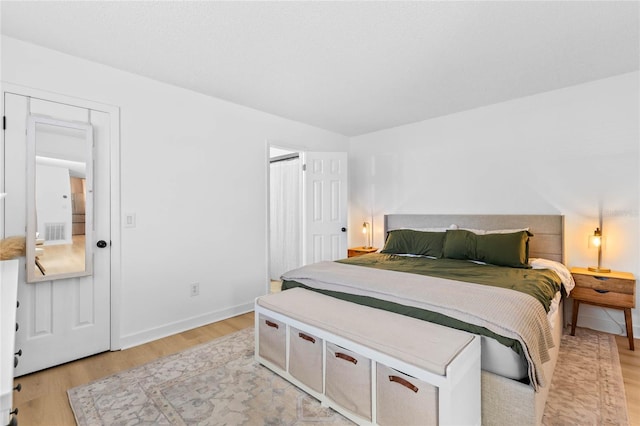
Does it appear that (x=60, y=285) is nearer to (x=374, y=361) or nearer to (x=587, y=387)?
(x=374, y=361)

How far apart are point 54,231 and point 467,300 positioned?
9.91ft

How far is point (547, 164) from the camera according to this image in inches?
127

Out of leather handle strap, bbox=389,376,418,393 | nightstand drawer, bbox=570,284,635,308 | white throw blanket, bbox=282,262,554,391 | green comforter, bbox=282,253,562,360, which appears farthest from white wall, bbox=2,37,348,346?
nightstand drawer, bbox=570,284,635,308

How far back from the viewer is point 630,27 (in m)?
2.06

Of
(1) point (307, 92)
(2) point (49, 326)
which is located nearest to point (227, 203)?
(1) point (307, 92)

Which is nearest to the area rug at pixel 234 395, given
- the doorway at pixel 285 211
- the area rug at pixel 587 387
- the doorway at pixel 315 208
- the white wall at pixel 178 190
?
the area rug at pixel 587 387

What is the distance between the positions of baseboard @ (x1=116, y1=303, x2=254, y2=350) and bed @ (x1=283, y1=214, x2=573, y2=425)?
1.01 meters

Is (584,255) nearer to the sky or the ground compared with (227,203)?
nearer to the ground

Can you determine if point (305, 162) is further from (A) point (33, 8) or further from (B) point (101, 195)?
(A) point (33, 8)

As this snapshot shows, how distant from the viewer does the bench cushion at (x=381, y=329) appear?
149 cm

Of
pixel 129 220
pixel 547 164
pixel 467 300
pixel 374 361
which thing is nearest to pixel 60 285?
pixel 129 220

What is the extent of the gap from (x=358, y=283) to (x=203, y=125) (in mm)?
2291

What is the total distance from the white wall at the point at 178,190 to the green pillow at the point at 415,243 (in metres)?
1.58

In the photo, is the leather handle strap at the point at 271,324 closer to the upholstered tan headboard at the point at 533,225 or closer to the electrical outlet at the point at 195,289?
the electrical outlet at the point at 195,289
